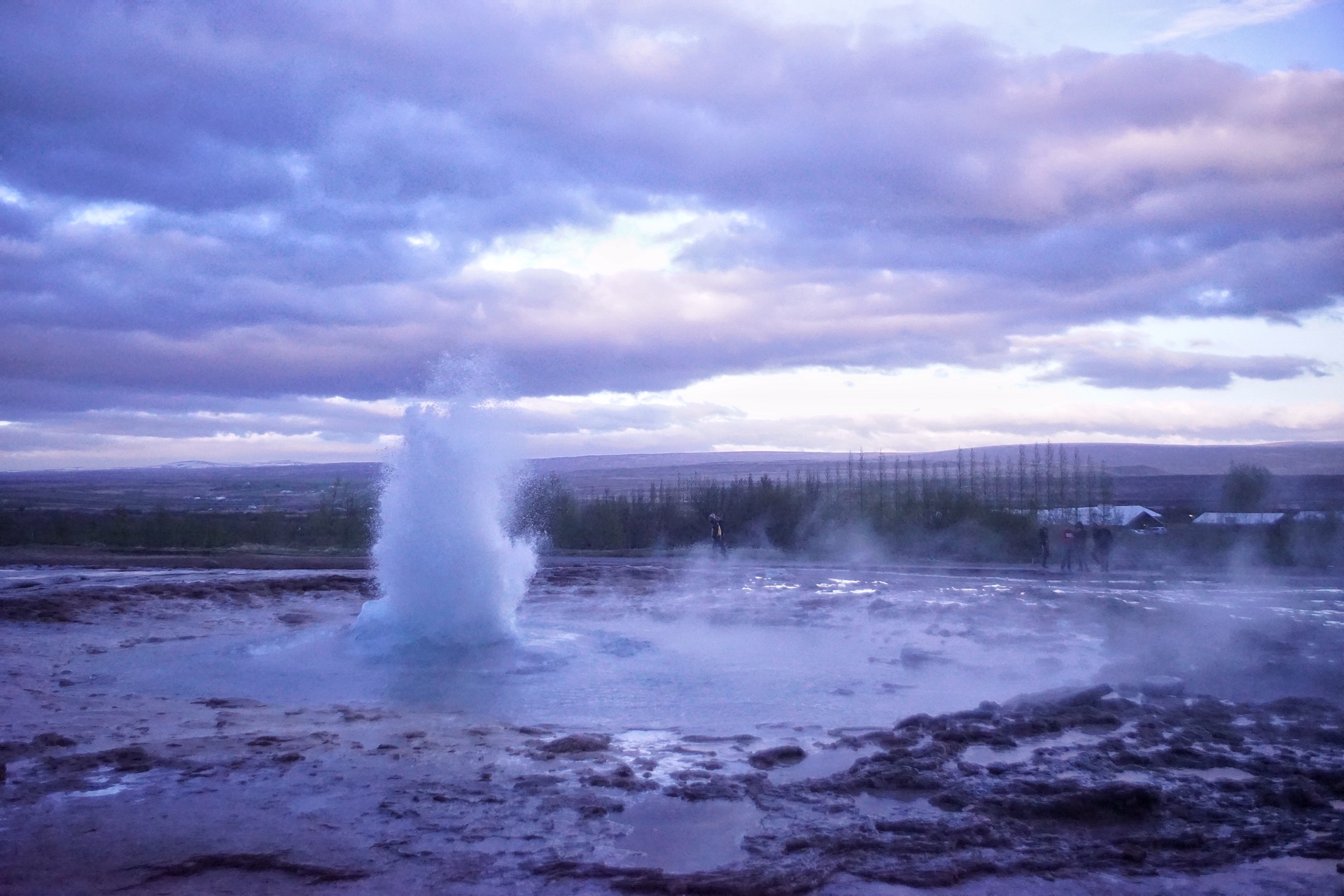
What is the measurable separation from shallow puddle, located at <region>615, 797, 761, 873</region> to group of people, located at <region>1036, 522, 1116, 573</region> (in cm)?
1942

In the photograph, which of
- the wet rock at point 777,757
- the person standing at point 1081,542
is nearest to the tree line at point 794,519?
the person standing at point 1081,542

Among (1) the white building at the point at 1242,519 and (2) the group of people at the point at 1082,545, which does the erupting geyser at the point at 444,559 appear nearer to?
(2) the group of people at the point at 1082,545

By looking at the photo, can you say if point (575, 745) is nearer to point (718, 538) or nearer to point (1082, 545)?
point (1082, 545)

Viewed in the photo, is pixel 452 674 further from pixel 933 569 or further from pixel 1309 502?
pixel 1309 502

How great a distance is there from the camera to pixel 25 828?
602cm

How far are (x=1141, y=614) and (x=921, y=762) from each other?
10.2m

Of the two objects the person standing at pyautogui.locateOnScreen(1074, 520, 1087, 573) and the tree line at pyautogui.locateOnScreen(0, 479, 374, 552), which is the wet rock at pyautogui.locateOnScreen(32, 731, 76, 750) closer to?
the person standing at pyautogui.locateOnScreen(1074, 520, 1087, 573)

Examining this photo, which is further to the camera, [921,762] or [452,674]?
[452,674]

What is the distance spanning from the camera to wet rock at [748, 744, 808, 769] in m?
7.75

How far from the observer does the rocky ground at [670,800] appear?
548 cm

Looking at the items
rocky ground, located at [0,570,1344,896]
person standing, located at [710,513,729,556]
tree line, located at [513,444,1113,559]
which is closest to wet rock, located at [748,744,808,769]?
rocky ground, located at [0,570,1344,896]

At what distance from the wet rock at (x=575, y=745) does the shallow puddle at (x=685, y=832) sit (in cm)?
135

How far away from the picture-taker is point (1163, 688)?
10.1 m

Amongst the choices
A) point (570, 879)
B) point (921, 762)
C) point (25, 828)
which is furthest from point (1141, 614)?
point (25, 828)
